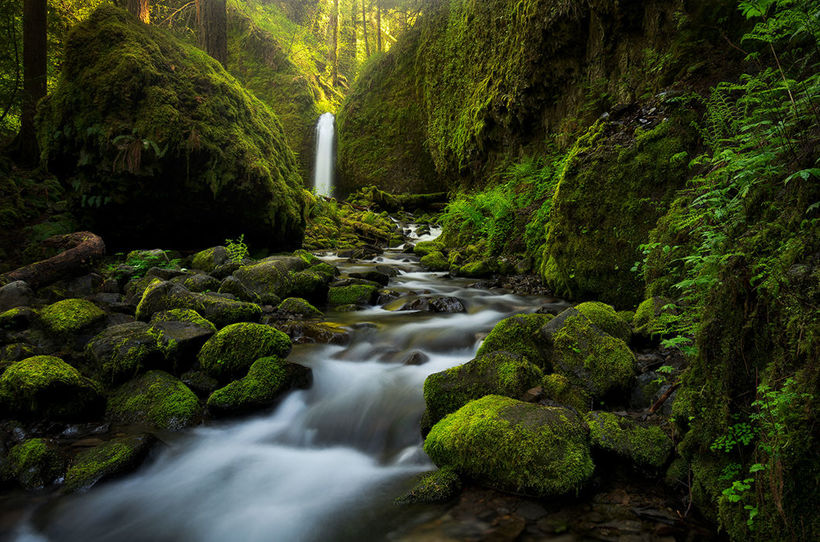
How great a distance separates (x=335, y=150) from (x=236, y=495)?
21273 millimetres

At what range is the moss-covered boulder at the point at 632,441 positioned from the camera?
2.51m

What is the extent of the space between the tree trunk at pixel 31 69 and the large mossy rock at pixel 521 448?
10.5 m

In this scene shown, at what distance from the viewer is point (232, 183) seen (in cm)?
809

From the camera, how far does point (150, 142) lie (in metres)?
6.93

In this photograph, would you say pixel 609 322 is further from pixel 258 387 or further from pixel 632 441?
pixel 258 387

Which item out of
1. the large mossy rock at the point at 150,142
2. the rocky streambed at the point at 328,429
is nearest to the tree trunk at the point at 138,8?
the large mossy rock at the point at 150,142

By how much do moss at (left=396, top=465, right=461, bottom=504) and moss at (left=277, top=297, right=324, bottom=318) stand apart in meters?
3.69

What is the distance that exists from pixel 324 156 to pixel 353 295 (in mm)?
17847

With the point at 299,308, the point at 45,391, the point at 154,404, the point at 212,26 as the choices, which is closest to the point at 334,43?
the point at 212,26

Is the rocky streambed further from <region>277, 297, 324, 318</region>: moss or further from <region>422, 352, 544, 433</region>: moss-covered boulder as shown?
<region>277, 297, 324, 318</region>: moss

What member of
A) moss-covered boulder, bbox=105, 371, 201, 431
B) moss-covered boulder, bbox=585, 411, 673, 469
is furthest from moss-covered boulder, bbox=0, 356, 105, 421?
moss-covered boulder, bbox=585, 411, 673, 469

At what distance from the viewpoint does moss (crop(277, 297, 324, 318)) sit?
605 cm

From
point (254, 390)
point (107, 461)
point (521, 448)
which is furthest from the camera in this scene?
point (254, 390)

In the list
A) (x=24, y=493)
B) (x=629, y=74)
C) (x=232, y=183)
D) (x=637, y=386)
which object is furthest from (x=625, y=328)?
(x=232, y=183)
